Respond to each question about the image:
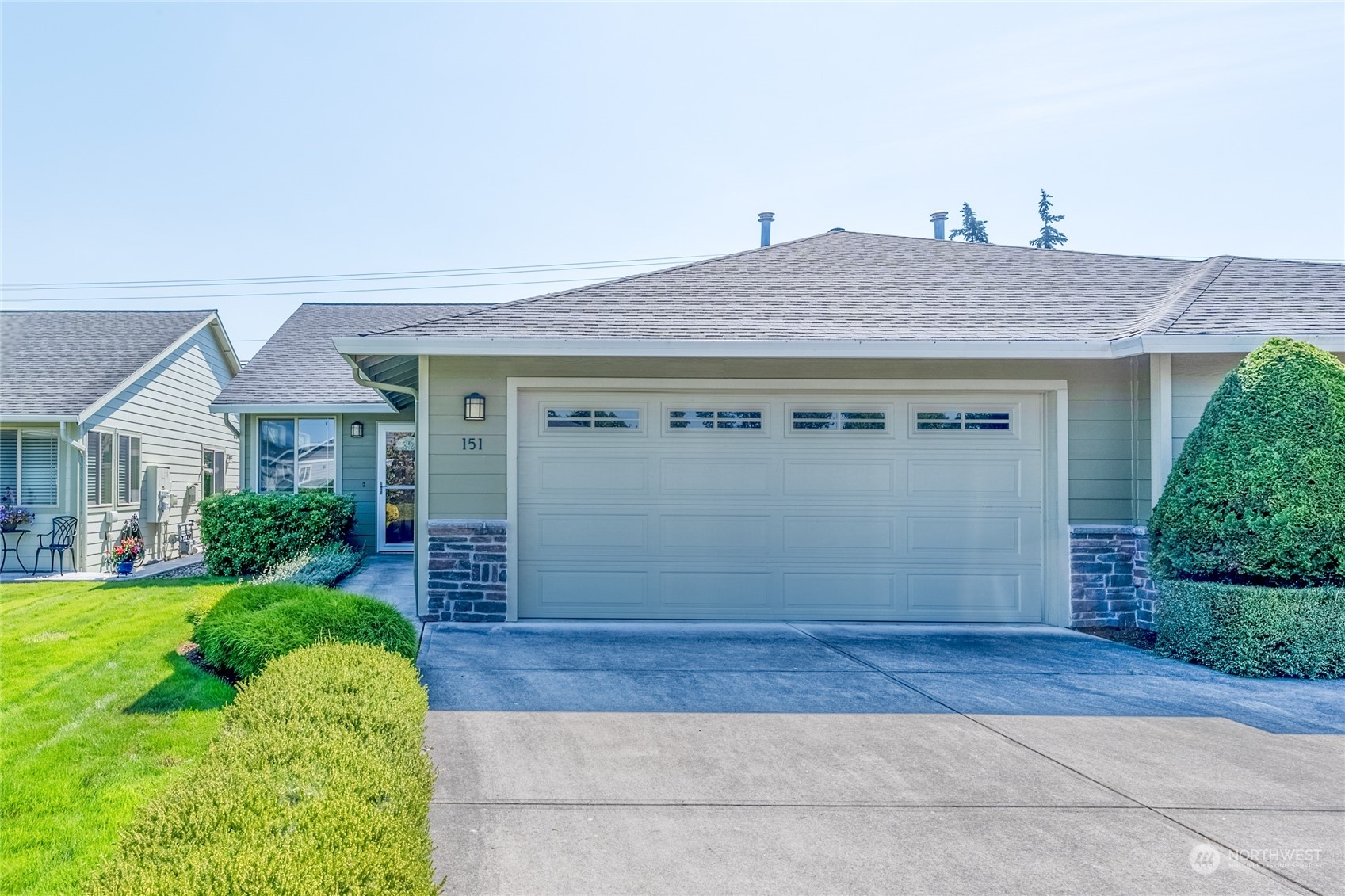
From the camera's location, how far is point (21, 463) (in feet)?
39.0

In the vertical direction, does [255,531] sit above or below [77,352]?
below

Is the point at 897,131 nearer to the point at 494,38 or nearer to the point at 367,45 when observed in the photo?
the point at 494,38

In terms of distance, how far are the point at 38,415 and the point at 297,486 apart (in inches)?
139

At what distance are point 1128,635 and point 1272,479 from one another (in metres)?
2.05

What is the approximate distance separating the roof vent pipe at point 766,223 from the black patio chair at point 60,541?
11.2 meters

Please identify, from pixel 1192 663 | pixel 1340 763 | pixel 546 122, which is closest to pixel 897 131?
pixel 546 122

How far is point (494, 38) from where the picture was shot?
29.0 feet

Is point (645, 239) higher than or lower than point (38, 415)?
higher

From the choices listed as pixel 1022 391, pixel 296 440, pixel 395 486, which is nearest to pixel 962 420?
pixel 1022 391

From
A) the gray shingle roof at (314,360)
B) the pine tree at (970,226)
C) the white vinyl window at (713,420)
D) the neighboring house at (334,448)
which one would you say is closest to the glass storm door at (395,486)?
the neighboring house at (334,448)

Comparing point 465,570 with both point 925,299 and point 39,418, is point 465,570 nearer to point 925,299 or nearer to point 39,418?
point 925,299

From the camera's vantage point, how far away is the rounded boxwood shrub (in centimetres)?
600

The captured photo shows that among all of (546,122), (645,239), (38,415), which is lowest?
(38,415)

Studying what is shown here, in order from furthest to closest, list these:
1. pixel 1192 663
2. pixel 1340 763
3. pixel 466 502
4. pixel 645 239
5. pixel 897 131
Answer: pixel 645 239, pixel 897 131, pixel 466 502, pixel 1192 663, pixel 1340 763
